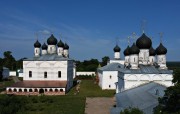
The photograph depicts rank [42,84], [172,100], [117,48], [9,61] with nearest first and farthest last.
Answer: [172,100], [42,84], [117,48], [9,61]

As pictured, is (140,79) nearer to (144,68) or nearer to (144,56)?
(144,68)

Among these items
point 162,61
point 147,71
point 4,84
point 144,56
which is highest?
point 144,56

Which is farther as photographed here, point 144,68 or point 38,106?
point 144,68

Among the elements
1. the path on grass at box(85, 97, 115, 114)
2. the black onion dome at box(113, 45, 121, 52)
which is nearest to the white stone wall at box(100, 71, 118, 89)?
the black onion dome at box(113, 45, 121, 52)

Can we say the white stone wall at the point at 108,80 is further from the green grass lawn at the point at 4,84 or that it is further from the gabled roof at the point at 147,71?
the gabled roof at the point at 147,71

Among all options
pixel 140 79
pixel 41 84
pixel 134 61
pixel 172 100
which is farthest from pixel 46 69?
pixel 172 100

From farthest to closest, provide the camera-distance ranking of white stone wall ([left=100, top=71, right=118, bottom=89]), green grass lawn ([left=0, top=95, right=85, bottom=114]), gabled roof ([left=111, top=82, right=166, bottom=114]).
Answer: white stone wall ([left=100, top=71, right=118, bottom=89]) < green grass lawn ([left=0, top=95, right=85, bottom=114]) < gabled roof ([left=111, top=82, right=166, bottom=114])

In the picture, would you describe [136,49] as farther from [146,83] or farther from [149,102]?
[149,102]

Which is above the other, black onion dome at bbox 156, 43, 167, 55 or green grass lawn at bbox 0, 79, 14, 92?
black onion dome at bbox 156, 43, 167, 55

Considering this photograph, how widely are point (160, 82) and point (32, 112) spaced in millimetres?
8546

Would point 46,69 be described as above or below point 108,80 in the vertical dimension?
above

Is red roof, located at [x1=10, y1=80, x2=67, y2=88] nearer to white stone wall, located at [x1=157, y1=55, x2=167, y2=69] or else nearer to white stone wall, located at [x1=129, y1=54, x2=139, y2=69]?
white stone wall, located at [x1=129, y1=54, x2=139, y2=69]

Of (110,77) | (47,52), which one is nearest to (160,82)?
(110,77)

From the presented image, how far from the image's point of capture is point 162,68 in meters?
20.5
